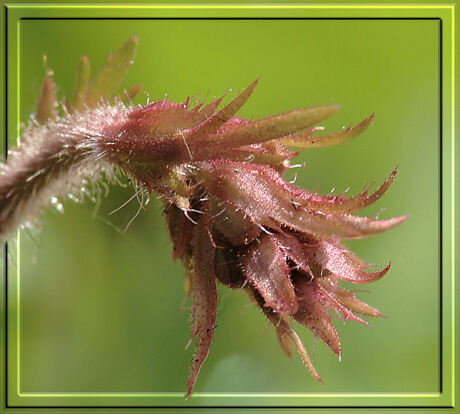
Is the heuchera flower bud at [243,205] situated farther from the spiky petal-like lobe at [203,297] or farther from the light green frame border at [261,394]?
the light green frame border at [261,394]

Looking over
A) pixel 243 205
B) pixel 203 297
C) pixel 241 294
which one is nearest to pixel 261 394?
pixel 241 294

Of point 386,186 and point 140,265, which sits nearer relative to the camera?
point 386,186

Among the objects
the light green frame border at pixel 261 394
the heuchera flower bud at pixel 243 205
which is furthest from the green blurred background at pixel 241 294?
the heuchera flower bud at pixel 243 205

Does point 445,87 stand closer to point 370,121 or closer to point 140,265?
point 370,121

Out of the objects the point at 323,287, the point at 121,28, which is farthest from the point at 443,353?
the point at 121,28

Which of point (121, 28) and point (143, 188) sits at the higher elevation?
point (121, 28)

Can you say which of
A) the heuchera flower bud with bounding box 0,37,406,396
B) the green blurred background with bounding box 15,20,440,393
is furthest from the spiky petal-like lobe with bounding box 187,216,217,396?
the green blurred background with bounding box 15,20,440,393
